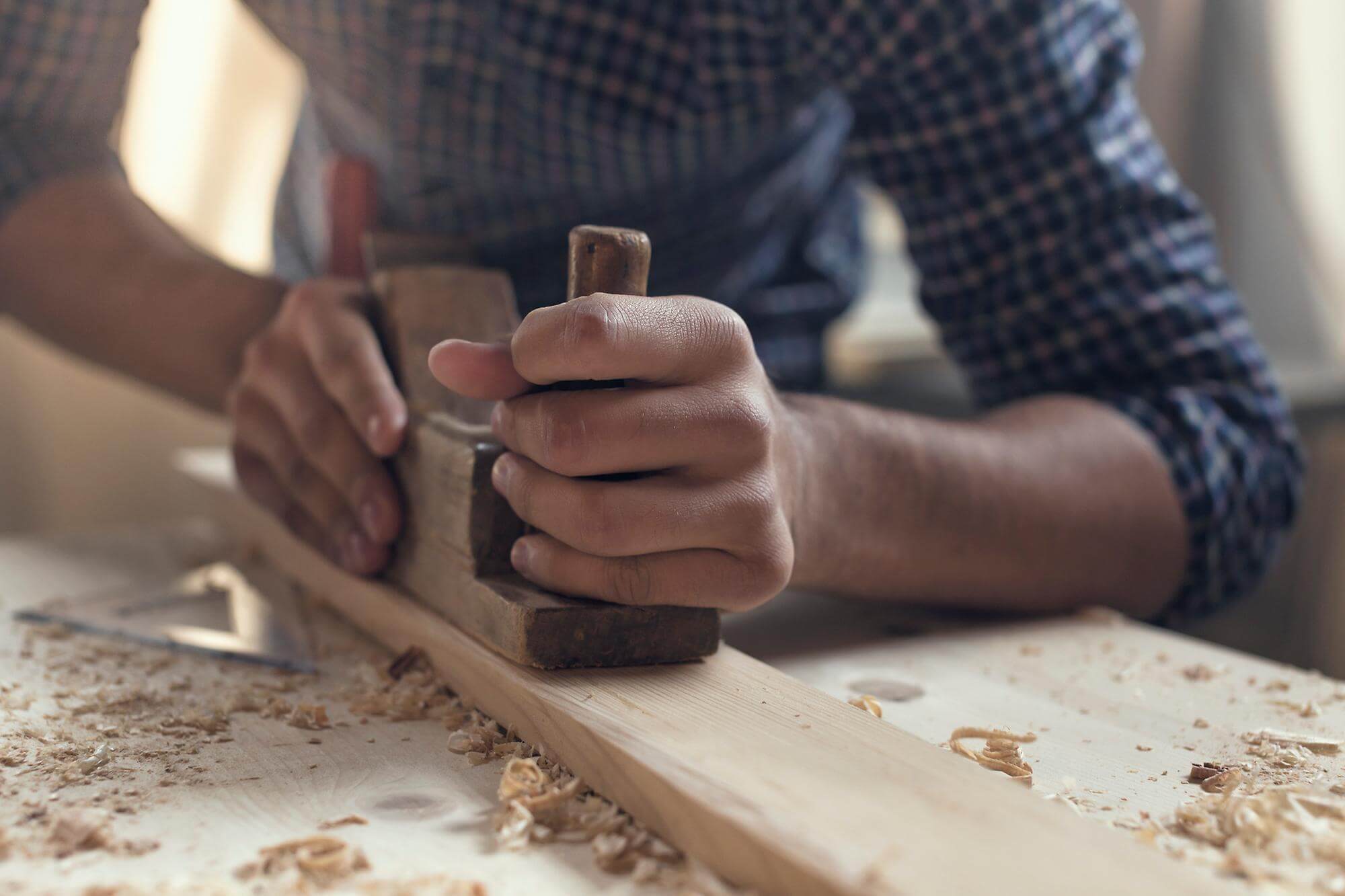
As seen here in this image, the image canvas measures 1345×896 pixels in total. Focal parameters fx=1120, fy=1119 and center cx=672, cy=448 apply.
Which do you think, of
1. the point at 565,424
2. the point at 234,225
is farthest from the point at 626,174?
the point at 234,225

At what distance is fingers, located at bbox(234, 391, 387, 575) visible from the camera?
3.23 ft

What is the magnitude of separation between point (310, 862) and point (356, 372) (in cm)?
47

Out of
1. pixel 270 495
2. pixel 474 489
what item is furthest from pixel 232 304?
pixel 474 489

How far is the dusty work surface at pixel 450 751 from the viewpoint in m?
0.58

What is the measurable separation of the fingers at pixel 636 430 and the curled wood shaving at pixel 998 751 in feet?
0.78

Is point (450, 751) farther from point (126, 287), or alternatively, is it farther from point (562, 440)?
point (126, 287)

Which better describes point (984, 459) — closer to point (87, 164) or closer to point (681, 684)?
point (681, 684)

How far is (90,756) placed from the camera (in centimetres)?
70

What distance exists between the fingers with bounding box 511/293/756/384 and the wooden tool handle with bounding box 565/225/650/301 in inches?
1.0

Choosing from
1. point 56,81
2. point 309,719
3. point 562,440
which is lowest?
point 309,719

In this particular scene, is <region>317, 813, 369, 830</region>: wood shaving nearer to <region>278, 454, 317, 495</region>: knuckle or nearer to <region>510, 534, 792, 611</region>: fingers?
<region>510, 534, 792, 611</region>: fingers

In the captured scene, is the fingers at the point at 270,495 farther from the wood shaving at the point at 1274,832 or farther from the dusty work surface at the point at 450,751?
the wood shaving at the point at 1274,832

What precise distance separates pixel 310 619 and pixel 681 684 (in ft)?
1.51

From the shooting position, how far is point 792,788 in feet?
1.93
